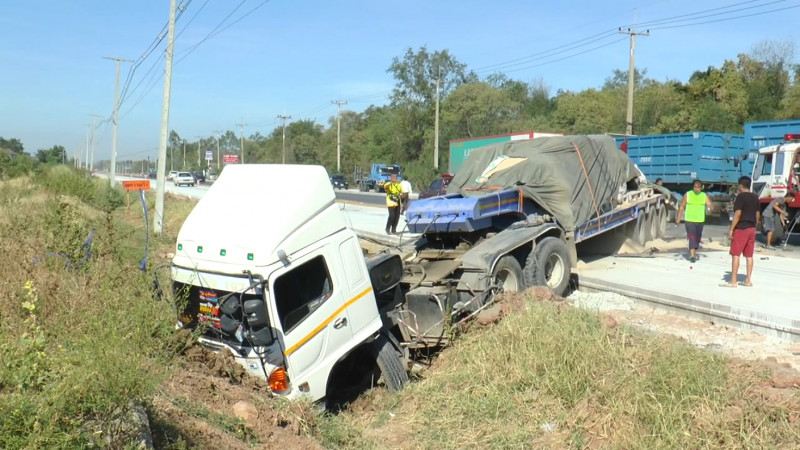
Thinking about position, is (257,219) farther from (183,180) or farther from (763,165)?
(183,180)

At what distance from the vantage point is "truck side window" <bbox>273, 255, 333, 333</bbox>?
575cm

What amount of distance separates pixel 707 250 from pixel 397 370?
10.0 m

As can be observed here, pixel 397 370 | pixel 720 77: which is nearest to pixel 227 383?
pixel 397 370

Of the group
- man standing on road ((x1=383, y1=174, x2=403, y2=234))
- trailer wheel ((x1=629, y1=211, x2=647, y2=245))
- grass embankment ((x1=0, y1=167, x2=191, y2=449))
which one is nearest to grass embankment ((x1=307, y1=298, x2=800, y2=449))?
grass embankment ((x1=0, y1=167, x2=191, y2=449))

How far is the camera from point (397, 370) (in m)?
6.92

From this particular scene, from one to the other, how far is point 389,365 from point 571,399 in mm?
1885

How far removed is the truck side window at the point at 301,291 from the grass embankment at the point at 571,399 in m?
0.92

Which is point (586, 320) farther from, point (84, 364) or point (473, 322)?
point (84, 364)

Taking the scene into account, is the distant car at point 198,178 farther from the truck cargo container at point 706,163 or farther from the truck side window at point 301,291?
the truck side window at point 301,291

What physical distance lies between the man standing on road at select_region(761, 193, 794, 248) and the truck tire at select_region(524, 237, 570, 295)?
290 inches

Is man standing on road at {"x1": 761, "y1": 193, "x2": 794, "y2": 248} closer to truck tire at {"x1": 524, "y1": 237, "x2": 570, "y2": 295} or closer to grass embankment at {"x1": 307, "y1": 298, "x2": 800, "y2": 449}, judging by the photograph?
truck tire at {"x1": 524, "y1": 237, "x2": 570, "y2": 295}

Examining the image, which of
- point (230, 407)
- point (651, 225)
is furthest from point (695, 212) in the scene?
point (230, 407)

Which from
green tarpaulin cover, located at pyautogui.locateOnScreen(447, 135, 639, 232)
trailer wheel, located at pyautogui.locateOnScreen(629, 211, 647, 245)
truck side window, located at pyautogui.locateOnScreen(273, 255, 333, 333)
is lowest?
truck side window, located at pyautogui.locateOnScreen(273, 255, 333, 333)

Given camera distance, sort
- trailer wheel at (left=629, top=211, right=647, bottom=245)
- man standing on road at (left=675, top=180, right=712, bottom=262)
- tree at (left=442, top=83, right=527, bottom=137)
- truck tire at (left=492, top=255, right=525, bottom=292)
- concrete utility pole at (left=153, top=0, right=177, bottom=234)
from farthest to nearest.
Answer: tree at (left=442, top=83, right=527, bottom=137)
concrete utility pole at (left=153, top=0, right=177, bottom=234)
trailer wheel at (left=629, top=211, right=647, bottom=245)
man standing on road at (left=675, top=180, right=712, bottom=262)
truck tire at (left=492, top=255, right=525, bottom=292)
